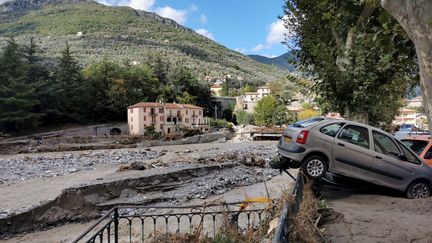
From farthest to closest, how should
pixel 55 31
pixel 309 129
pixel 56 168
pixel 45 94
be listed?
pixel 55 31 < pixel 45 94 < pixel 56 168 < pixel 309 129

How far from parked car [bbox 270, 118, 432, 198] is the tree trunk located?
5.12m

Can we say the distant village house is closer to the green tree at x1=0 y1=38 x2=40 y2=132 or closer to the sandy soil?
the green tree at x1=0 y1=38 x2=40 y2=132

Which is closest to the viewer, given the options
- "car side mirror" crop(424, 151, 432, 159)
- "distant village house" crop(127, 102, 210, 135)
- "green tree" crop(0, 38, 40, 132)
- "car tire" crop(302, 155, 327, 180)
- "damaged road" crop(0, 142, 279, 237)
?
"car tire" crop(302, 155, 327, 180)

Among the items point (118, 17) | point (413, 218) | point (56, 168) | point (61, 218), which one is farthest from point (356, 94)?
point (118, 17)

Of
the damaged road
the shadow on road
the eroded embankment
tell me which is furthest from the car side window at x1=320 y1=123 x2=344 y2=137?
the eroded embankment

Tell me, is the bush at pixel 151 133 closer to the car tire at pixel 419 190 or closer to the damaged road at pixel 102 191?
the damaged road at pixel 102 191

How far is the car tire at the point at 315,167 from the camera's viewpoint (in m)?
7.95

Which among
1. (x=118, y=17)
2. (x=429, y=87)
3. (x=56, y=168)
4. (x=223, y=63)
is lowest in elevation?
(x=56, y=168)

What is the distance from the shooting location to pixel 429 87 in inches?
109

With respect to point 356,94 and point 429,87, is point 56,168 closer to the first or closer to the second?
point 356,94

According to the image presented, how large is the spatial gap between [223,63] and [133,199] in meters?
168

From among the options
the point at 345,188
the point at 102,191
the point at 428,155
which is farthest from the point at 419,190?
the point at 102,191

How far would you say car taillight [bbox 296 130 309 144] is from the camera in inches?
315

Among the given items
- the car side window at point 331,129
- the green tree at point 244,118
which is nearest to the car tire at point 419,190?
the car side window at point 331,129
